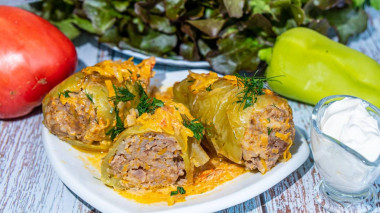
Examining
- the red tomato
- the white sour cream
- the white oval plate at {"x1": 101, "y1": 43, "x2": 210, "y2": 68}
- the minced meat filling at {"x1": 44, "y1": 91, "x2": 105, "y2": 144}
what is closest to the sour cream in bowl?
the white sour cream

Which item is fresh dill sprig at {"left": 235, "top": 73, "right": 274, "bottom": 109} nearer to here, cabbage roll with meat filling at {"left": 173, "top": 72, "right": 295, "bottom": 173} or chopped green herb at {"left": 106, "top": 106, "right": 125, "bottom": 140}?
cabbage roll with meat filling at {"left": 173, "top": 72, "right": 295, "bottom": 173}

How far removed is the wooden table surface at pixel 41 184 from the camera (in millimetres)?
2973

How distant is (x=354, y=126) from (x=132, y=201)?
1.44 m

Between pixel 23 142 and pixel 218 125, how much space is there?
5.50 ft

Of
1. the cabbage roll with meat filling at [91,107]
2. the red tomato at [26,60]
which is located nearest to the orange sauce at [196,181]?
the cabbage roll with meat filling at [91,107]

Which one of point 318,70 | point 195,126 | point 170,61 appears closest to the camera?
point 195,126

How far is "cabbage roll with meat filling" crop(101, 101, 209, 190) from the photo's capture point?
8.90 ft

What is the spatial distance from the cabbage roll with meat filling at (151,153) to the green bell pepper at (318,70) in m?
1.52

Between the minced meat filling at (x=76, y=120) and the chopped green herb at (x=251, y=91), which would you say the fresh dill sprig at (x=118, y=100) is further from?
the chopped green herb at (x=251, y=91)

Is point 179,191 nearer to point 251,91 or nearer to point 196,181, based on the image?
point 196,181

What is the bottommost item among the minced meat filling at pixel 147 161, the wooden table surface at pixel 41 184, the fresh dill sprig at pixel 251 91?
the wooden table surface at pixel 41 184

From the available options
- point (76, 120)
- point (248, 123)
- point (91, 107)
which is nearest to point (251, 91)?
point (248, 123)

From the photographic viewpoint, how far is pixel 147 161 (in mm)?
2732

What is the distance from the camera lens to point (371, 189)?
3.05 m
